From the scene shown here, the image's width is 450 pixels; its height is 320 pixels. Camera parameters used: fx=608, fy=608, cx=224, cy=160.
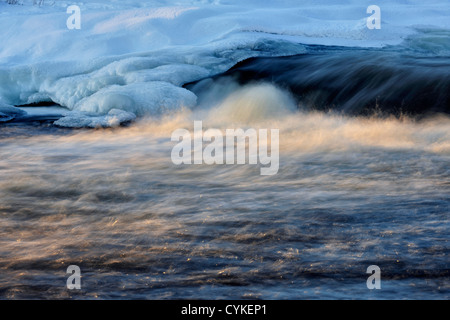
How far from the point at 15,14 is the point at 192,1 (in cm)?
321

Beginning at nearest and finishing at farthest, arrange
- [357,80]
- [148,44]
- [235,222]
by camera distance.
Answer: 1. [235,222]
2. [357,80]
3. [148,44]

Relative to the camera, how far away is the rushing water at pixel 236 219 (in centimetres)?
183

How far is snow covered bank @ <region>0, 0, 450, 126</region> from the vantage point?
6.62 metres

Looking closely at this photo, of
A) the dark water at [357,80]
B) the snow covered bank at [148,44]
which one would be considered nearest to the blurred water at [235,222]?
the dark water at [357,80]

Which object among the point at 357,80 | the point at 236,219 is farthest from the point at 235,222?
the point at 357,80

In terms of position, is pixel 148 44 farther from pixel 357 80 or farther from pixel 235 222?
pixel 235 222

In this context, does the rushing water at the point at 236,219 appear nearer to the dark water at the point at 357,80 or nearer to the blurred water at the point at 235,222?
the blurred water at the point at 235,222

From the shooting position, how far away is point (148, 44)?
7.90 meters

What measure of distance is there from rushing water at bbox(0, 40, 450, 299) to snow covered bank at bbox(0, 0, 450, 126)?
7.39 feet

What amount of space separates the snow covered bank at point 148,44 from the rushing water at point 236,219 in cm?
225

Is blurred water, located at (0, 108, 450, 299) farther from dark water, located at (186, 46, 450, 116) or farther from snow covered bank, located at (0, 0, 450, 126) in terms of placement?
snow covered bank, located at (0, 0, 450, 126)

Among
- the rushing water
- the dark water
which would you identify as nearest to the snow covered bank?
the dark water

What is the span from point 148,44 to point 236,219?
579cm

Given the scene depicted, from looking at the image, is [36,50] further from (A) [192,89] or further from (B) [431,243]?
(B) [431,243]
